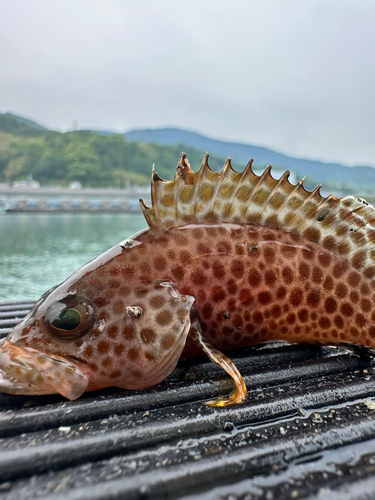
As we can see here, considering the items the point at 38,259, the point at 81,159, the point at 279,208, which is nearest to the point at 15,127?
the point at 81,159

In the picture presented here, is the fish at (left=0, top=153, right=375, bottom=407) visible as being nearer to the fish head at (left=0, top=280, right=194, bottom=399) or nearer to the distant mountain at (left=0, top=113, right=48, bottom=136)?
the fish head at (left=0, top=280, right=194, bottom=399)

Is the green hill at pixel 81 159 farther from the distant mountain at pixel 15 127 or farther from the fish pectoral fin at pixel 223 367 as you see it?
the fish pectoral fin at pixel 223 367

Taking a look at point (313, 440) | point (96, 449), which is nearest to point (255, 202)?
point (313, 440)

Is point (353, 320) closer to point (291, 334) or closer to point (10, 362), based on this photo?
point (291, 334)

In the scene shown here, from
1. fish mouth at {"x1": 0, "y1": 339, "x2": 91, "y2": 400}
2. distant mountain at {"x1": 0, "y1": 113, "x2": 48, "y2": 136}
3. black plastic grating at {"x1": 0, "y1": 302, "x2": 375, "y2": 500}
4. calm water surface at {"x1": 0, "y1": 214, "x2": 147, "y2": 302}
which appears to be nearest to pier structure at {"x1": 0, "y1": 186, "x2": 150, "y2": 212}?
calm water surface at {"x1": 0, "y1": 214, "x2": 147, "y2": 302}

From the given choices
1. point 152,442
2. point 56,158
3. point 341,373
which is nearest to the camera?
point 152,442
